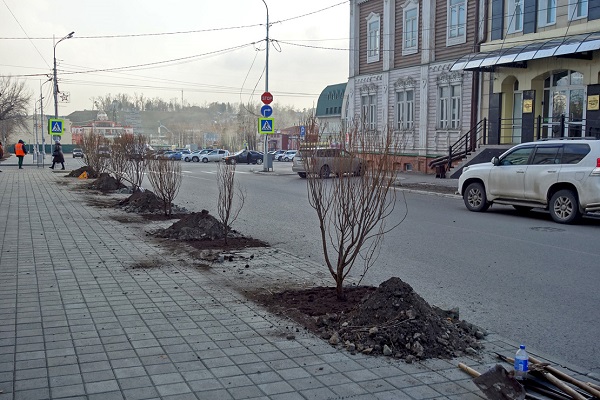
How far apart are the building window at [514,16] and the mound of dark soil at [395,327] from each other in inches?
868

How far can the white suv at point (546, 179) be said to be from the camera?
13008 mm

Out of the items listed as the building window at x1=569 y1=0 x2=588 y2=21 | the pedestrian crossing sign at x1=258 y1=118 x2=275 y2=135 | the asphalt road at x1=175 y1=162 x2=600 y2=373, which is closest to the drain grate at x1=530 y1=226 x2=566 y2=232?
the asphalt road at x1=175 y1=162 x2=600 y2=373

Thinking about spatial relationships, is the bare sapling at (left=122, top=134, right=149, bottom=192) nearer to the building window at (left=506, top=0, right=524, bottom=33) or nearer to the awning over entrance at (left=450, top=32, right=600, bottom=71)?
the awning over entrance at (left=450, top=32, right=600, bottom=71)

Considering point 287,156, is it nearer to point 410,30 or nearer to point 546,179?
point 410,30

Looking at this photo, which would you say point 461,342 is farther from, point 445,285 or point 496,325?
point 445,285

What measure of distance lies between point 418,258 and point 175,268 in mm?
3867

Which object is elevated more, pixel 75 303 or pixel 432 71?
pixel 432 71

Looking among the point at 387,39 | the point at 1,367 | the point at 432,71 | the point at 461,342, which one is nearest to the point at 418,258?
the point at 461,342

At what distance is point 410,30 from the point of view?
31.9 meters

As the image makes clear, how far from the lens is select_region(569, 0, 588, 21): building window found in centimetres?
2145

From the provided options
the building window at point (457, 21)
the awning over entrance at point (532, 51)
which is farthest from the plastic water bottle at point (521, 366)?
the building window at point (457, 21)

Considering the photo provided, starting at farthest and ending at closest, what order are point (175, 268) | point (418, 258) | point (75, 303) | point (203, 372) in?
point (418, 258)
point (175, 268)
point (75, 303)
point (203, 372)

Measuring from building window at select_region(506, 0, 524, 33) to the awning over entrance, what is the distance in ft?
4.89

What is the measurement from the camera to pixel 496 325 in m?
5.99
